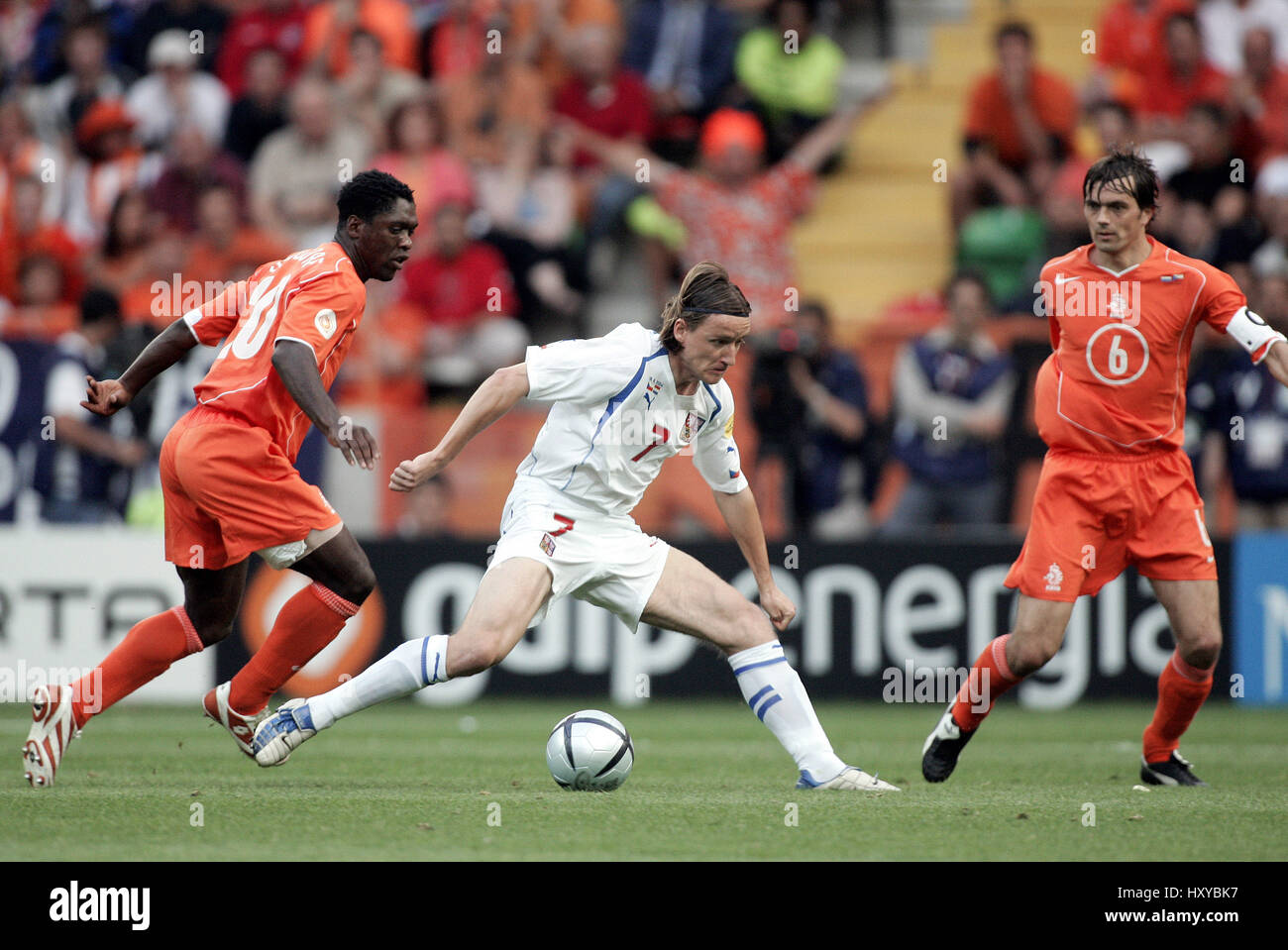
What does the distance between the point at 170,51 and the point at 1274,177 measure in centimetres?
958

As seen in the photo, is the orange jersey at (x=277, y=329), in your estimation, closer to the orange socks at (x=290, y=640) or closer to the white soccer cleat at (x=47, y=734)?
the orange socks at (x=290, y=640)

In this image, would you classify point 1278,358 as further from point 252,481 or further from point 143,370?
point 143,370

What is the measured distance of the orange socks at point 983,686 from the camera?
7312 mm

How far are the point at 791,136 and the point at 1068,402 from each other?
8.55m

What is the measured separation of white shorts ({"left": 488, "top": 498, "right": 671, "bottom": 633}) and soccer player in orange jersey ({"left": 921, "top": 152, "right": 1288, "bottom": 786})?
1591 millimetres

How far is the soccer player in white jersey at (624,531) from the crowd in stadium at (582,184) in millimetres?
5537

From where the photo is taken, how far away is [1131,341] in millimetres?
7184

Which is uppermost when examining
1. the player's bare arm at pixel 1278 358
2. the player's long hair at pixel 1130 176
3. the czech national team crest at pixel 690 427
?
the player's long hair at pixel 1130 176

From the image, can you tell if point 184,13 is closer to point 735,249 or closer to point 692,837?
point 735,249

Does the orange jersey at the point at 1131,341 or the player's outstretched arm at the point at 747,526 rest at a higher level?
the orange jersey at the point at 1131,341

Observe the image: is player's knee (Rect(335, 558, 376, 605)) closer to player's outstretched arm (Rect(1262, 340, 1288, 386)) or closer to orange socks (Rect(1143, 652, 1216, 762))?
orange socks (Rect(1143, 652, 1216, 762))
